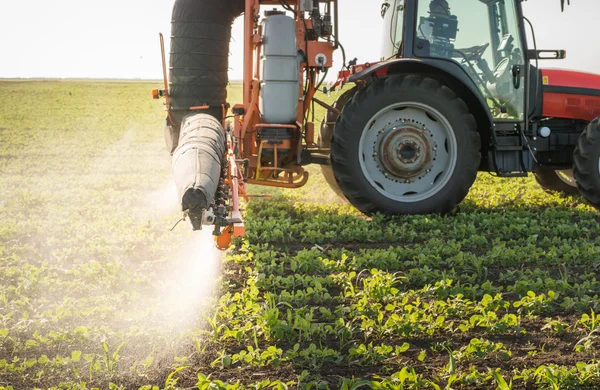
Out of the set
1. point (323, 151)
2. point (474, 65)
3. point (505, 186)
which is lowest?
point (505, 186)

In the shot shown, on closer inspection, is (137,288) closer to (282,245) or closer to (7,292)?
(7,292)

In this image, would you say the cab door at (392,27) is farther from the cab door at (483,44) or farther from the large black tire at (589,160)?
the large black tire at (589,160)

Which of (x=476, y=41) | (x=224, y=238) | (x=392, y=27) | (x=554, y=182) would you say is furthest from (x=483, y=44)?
(x=224, y=238)

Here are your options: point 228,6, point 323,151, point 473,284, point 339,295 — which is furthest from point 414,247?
point 228,6

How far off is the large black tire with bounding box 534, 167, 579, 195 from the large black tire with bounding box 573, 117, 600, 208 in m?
1.28

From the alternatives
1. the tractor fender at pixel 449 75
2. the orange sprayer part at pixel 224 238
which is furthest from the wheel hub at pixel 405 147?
the orange sprayer part at pixel 224 238

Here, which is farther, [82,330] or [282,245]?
[282,245]

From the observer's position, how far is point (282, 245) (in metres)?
6.23

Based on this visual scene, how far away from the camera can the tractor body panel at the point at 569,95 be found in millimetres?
7918

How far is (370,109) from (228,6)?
2293mm

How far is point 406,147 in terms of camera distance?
280 inches

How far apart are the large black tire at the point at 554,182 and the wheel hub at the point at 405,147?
2409 millimetres

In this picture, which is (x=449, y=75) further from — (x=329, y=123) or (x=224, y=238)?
(x=224, y=238)

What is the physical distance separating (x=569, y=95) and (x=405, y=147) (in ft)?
7.38
